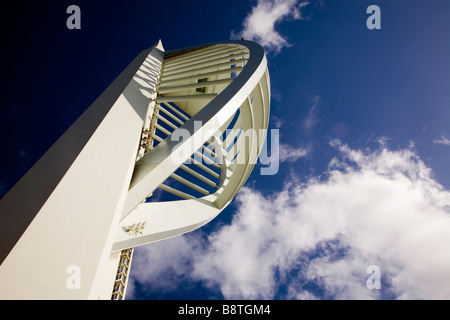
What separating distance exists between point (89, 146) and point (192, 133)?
2.97 feet

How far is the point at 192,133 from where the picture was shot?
6.98 feet

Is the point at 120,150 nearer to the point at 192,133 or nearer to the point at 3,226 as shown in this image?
the point at 192,133

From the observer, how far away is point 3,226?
1.43 metres

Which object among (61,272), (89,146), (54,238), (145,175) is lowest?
(61,272)

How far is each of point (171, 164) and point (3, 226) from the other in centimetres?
115

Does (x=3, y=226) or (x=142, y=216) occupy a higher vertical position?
(x=142, y=216)

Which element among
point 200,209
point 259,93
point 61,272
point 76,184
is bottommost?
point 61,272
